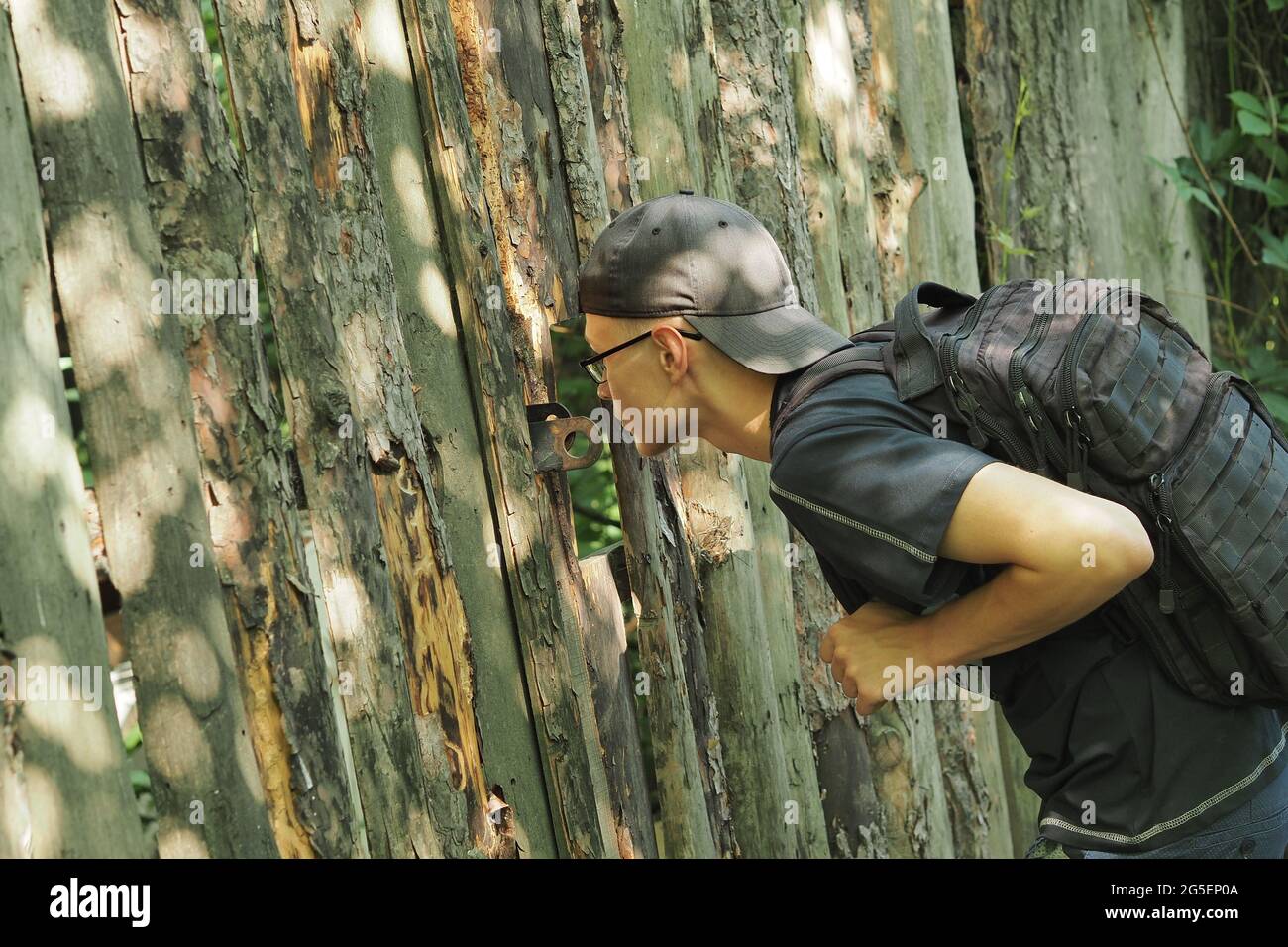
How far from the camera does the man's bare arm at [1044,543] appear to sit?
6.39 ft

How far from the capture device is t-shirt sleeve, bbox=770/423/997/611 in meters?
2.00

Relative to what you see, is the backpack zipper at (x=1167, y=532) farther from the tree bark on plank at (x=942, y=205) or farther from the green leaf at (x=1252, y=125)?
the green leaf at (x=1252, y=125)

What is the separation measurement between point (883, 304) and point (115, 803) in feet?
8.31


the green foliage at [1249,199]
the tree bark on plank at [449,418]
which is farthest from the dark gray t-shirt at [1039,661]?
the green foliage at [1249,199]

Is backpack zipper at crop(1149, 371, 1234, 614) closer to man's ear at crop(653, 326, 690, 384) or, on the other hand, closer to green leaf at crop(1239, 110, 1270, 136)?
man's ear at crop(653, 326, 690, 384)

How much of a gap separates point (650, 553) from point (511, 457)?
45 centimetres

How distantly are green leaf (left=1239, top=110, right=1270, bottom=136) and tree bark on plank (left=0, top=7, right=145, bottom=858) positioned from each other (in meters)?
4.60

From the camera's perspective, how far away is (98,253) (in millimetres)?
1979

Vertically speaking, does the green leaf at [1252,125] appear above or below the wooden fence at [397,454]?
above

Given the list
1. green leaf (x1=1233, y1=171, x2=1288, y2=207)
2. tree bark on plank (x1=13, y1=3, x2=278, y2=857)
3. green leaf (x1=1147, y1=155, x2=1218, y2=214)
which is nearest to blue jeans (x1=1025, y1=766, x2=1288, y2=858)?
tree bark on plank (x1=13, y1=3, x2=278, y2=857)

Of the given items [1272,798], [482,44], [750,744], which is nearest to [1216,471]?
[1272,798]

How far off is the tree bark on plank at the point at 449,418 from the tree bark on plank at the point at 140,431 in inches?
21.5

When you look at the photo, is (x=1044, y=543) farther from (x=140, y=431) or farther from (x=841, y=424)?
(x=140, y=431)

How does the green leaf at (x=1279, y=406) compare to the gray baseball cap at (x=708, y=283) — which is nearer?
the gray baseball cap at (x=708, y=283)
